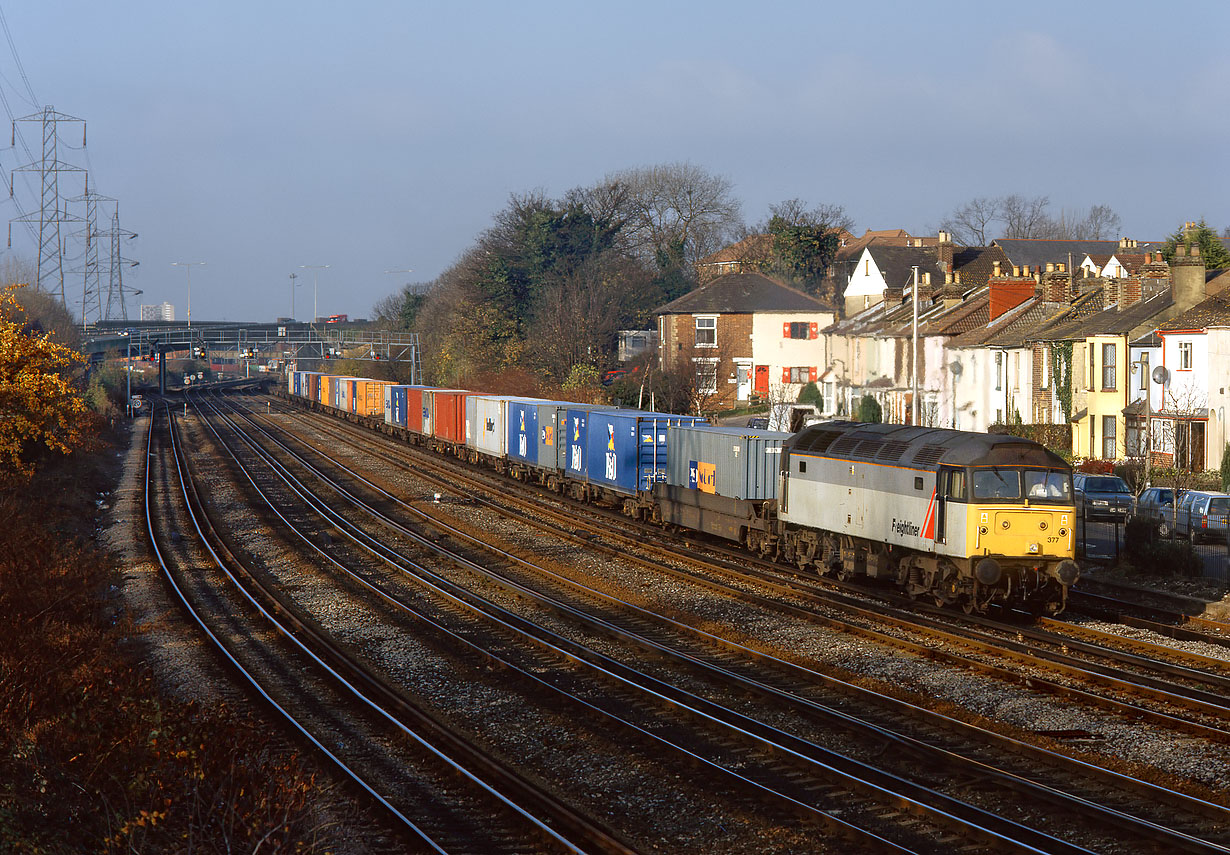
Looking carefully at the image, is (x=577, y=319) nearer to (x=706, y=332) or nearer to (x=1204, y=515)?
(x=706, y=332)

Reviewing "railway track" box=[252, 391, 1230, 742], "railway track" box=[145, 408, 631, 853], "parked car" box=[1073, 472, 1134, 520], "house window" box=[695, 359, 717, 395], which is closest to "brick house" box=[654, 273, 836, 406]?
"house window" box=[695, 359, 717, 395]

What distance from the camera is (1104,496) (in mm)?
36219

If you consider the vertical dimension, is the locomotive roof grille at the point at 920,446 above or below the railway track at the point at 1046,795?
above

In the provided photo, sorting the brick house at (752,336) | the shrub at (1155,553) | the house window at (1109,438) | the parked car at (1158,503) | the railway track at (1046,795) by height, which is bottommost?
the railway track at (1046,795)

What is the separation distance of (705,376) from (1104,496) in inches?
1235

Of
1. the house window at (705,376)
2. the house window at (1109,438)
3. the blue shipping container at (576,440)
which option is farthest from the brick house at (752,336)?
the blue shipping container at (576,440)

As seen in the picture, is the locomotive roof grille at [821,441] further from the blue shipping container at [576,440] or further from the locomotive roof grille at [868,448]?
the blue shipping container at [576,440]

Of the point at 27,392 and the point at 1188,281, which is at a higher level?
the point at 1188,281

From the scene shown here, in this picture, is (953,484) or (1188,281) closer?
(953,484)

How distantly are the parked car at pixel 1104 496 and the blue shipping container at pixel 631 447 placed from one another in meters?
12.4

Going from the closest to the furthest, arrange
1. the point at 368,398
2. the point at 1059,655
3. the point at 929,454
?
the point at 1059,655
the point at 929,454
the point at 368,398

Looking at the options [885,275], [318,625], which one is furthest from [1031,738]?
[885,275]

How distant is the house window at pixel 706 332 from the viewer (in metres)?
74.8

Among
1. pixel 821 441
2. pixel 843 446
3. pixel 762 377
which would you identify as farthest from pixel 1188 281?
pixel 762 377
